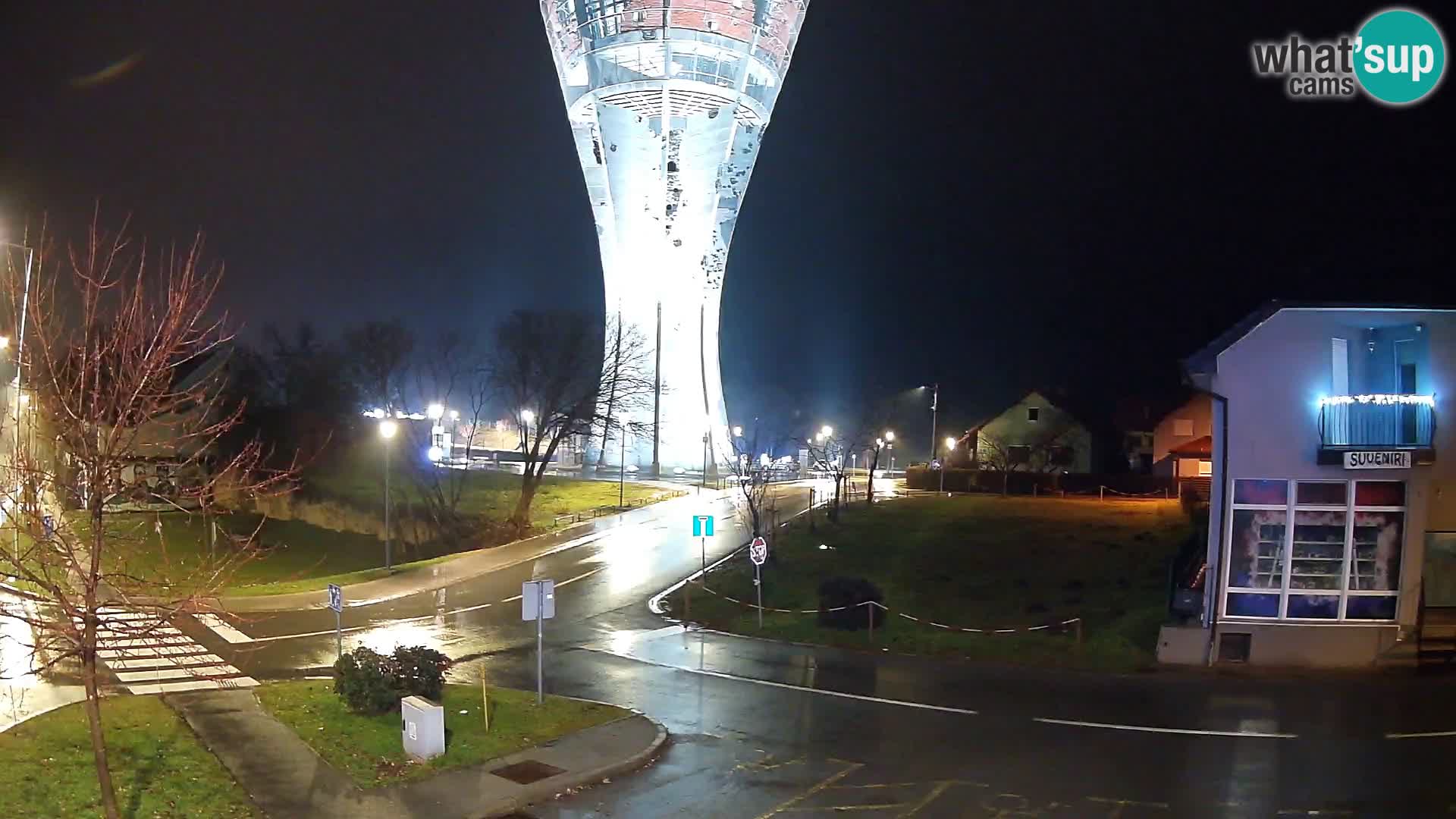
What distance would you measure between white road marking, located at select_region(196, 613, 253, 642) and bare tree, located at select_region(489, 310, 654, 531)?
21.1 m

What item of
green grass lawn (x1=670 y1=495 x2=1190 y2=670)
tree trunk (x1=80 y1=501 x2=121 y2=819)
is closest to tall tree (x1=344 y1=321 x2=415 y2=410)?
green grass lawn (x1=670 y1=495 x2=1190 y2=670)

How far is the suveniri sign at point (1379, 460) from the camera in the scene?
19781 millimetres

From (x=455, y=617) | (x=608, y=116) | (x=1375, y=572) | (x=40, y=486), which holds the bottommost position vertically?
(x=455, y=617)

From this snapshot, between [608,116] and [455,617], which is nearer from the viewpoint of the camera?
[455,617]

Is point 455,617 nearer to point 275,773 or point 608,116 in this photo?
point 275,773

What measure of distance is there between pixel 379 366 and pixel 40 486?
2339 inches

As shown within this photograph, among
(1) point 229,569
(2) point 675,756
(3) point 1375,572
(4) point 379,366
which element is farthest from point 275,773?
(4) point 379,366

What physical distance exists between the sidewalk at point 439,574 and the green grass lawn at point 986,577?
295 inches

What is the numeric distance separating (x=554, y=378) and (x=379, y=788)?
38.7 m

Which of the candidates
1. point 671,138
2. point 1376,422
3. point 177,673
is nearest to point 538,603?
point 177,673

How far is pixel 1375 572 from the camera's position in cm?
2056

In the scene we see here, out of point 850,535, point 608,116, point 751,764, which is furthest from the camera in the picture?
point 608,116

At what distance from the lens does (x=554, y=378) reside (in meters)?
50.0

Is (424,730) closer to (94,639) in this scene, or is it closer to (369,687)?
(369,687)
